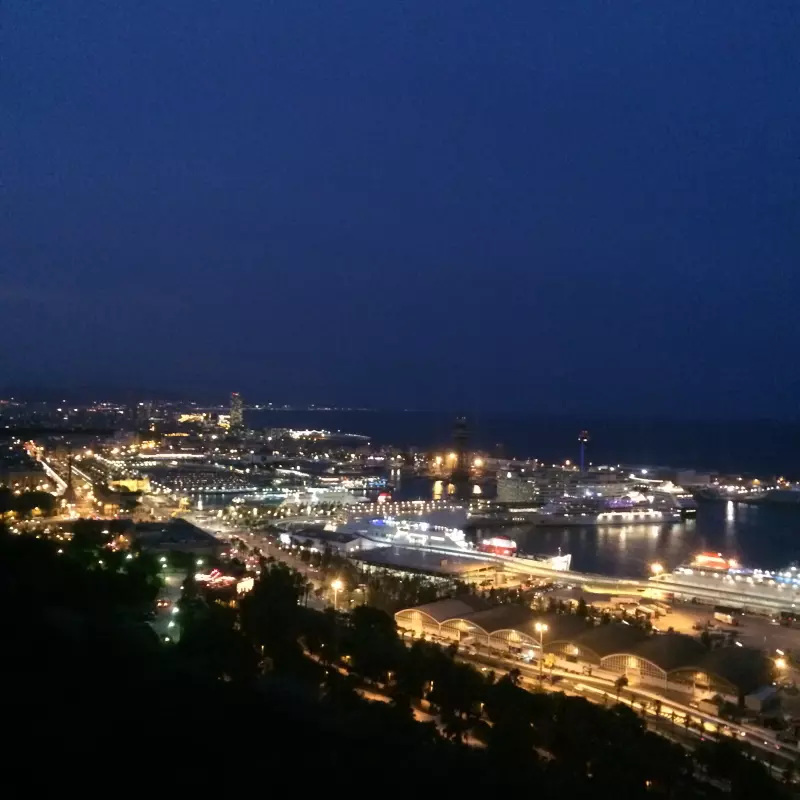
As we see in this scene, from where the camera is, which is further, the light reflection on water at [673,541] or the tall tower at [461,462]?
the tall tower at [461,462]

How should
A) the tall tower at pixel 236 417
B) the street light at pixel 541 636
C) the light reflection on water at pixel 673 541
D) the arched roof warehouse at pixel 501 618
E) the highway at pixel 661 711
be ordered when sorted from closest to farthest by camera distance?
the highway at pixel 661 711
the street light at pixel 541 636
the arched roof warehouse at pixel 501 618
the light reflection on water at pixel 673 541
the tall tower at pixel 236 417

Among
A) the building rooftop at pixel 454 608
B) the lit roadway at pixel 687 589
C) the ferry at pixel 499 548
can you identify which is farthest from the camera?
the ferry at pixel 499 548

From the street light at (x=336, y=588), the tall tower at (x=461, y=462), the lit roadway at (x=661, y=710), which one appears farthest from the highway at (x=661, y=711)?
the tall tower at (x=461, y=462)

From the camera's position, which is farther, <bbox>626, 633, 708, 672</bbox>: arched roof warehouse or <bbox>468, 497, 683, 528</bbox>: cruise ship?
<bbox>468, 497, 683, 528</bbox>: cruise ship

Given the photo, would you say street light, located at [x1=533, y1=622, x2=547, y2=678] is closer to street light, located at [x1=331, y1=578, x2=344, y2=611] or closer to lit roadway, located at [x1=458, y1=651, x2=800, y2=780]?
lit roadway, located at [x1=458, y1=651, x2=800, y2=780]

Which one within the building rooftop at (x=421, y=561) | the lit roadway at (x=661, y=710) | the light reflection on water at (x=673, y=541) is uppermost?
the lit roadway at (x=661, y=710)

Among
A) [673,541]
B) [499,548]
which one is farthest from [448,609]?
[673,541]

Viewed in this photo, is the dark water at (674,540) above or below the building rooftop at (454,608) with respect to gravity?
below

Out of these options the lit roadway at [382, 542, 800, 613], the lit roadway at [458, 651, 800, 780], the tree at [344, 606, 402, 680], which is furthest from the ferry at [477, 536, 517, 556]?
the tree at [344, 606, 402, 680]

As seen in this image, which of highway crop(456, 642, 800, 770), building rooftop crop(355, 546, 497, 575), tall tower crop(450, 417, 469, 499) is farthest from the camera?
tall tower crop(450, 417, 469, 499)

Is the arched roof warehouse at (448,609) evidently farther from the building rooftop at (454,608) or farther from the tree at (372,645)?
the tree at (372,645)

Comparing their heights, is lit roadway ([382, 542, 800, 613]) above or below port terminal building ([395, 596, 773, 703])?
below

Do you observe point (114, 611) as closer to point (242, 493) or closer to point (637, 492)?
point (242, 493)

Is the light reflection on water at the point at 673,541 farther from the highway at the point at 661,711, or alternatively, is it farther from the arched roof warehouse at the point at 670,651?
the highway at the point at 661,711
